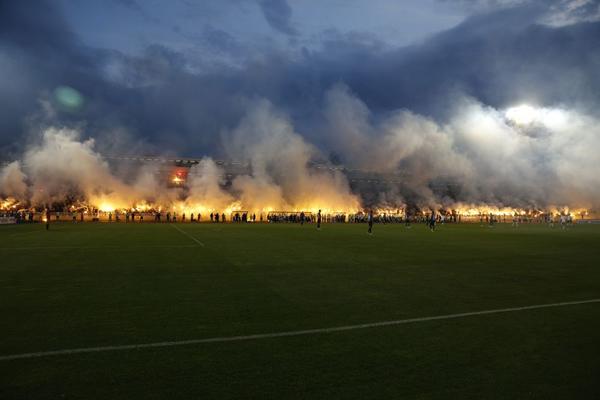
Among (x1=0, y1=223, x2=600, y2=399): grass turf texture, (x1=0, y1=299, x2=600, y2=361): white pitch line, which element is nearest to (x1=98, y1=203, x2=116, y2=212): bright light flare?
(x1=0, y1=223, x2=600, y2=399): grass turf texture

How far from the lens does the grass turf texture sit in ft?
13.4

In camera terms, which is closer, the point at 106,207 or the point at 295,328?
the point at 295,328

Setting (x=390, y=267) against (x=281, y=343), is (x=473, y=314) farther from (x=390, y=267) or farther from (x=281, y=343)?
(x=390, y=267)

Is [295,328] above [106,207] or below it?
below

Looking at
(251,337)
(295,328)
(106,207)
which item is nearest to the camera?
(251,337)

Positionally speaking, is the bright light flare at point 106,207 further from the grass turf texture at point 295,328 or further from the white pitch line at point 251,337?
the white pitch line at point 251,337

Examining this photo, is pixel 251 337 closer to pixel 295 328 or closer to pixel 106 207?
pixel 295 328

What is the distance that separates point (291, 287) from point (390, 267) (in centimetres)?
440

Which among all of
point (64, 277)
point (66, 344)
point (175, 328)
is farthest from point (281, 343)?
point (64, 277)

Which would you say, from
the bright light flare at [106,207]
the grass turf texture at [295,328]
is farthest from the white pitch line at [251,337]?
the bright light flare at [106,207]

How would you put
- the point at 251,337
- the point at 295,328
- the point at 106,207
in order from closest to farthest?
1. the point at 251,337
2. the point at 295,328
3. the point at 106,207

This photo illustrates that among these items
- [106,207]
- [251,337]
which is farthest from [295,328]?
[106,207]

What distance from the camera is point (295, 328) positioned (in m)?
6.03

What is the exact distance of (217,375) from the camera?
168 inches
